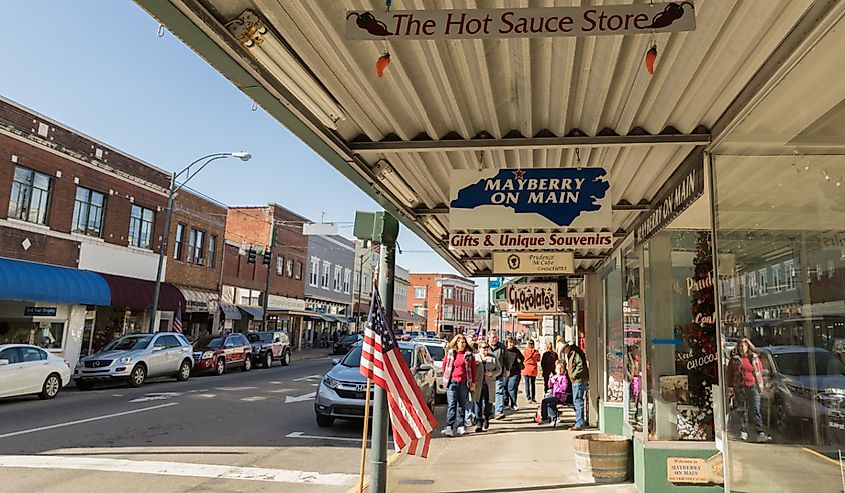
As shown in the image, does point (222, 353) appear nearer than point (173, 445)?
No

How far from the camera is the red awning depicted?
24.0 m

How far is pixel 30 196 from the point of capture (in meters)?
21.0

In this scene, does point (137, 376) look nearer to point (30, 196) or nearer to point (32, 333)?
point (32, 333)

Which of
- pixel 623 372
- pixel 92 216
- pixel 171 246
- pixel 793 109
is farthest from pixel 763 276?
pixel 171 246

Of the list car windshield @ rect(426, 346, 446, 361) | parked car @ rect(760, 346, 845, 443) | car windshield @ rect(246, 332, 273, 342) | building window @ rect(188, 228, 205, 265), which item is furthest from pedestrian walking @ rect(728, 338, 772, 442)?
building window @ rect(188, 228, 205, 265)

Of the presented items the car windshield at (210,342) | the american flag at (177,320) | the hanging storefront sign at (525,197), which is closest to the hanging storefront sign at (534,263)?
the hanging storefront sign at (525,197)

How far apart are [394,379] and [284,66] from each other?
3.73 m

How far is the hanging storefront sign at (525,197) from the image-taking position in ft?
19.0

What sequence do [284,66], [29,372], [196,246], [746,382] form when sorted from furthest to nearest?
[196,246] → [29,372] → [746,382] → [284,66]

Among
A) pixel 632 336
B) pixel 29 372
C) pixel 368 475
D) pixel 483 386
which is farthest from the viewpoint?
pixel 29 372

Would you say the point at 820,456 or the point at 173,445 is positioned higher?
the point at 820,456

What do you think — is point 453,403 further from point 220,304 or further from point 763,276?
point 220,304

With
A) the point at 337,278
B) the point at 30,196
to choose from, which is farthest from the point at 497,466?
the point at 337,278

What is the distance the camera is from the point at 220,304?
111 ft
